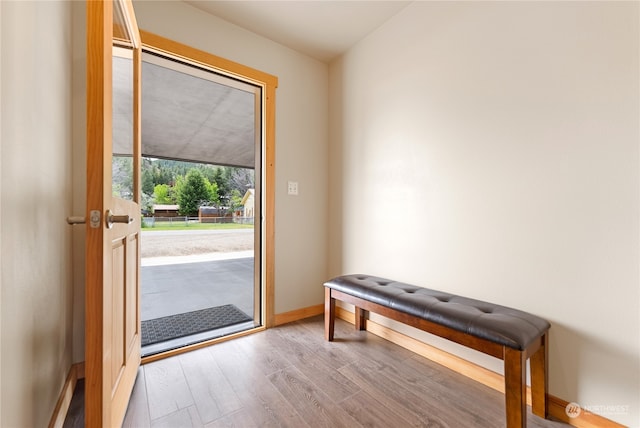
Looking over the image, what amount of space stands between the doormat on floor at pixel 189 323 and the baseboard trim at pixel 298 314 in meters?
0.33

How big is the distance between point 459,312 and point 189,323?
2.20 meters

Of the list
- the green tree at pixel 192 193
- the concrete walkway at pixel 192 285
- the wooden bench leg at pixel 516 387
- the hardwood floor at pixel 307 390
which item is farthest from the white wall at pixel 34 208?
the green tree at pixel 192 193

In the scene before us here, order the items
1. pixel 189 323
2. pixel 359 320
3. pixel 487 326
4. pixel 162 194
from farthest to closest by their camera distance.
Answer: pixel 162 194
pixel 189 323
pixel 359 320
pixel 487 326

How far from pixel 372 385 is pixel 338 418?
0.33 metres

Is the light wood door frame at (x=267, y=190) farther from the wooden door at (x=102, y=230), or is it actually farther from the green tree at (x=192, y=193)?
the green tree at (x=192, y=193)

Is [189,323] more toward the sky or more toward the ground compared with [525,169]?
more toward the ground

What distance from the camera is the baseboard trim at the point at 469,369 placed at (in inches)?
49.2

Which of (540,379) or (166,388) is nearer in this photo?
(540,379)

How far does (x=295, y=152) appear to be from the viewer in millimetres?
2512

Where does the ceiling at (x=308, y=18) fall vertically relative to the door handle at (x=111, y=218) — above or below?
above

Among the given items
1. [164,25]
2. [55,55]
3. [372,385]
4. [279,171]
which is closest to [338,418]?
[372,385]

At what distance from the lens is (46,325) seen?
1.15 metres

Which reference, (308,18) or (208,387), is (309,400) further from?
(308,18)
